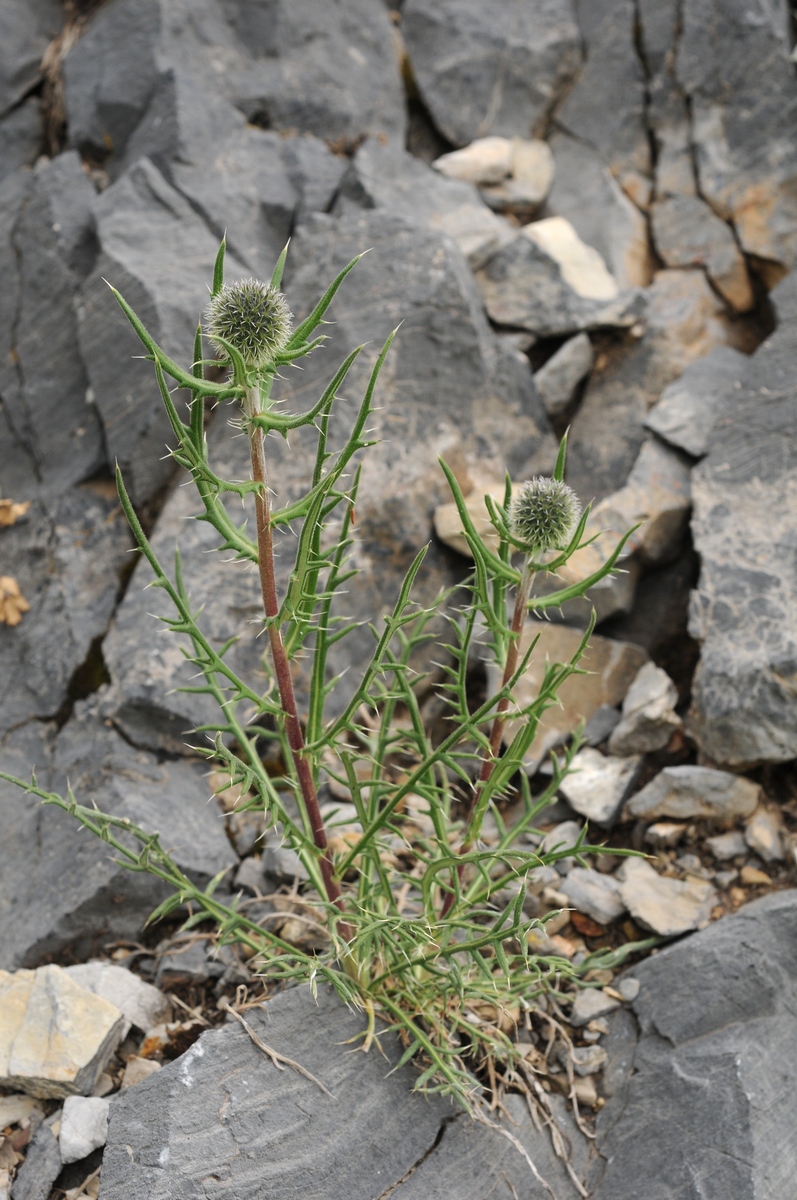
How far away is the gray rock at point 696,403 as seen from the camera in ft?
13.1

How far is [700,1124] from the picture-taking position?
2395mm

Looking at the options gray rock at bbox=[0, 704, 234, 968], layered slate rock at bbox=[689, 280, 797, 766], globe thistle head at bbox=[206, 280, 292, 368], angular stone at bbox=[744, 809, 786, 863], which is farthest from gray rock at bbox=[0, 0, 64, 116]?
angular stone at bbox=[744, 809, 786, 863]

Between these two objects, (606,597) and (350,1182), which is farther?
(606,597)

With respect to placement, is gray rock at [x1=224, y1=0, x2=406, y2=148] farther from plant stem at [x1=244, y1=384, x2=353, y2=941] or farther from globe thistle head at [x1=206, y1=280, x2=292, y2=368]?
globe thistle head at [x1=206, y1=280, x2=292, y2=368]

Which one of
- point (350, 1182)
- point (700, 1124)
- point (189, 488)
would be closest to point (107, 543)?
point (189, 488)

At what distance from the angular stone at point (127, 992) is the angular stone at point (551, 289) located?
3182 millimetres

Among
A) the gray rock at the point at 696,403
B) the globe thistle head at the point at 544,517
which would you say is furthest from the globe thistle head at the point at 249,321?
the gray rock at the point at 696,403

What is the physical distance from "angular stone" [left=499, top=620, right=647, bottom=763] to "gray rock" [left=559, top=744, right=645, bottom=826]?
0.18 meters

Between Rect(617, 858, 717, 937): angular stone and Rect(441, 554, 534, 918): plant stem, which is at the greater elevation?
Rect(441, 554, 534, 918): plant stem

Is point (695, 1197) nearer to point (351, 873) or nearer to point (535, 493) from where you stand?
point (351, 873)

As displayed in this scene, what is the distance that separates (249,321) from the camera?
1832 millimetres

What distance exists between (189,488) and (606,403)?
192cm

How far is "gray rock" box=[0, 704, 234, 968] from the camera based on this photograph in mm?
2998

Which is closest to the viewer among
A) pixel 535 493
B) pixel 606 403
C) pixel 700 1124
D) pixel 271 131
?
pixel 535 493
